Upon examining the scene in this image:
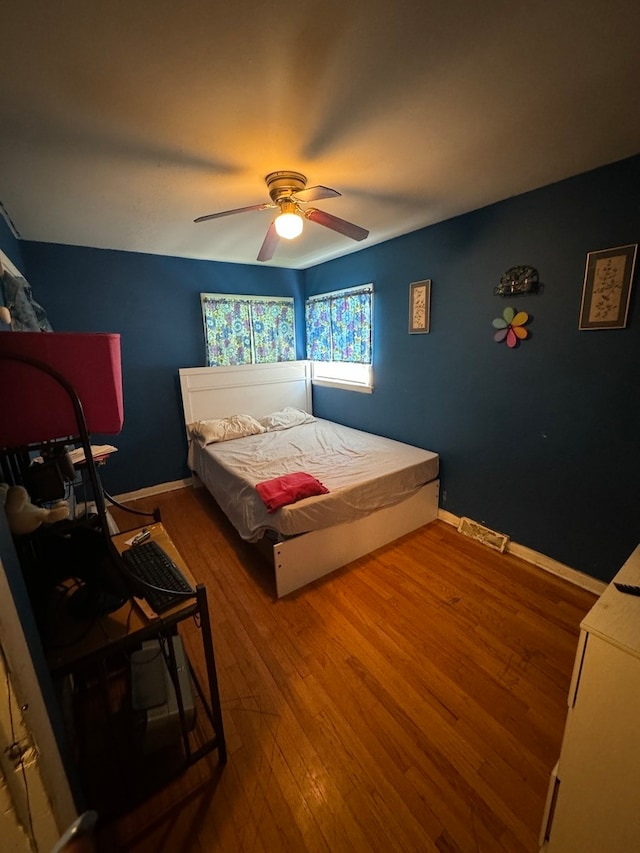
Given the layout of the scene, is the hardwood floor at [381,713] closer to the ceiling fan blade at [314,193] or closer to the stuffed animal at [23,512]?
the stuffed animal at [23,512]

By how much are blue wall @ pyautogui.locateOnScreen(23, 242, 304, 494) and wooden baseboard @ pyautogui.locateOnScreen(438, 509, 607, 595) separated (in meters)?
3.23

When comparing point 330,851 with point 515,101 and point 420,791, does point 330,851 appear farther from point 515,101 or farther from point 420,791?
point 515,101

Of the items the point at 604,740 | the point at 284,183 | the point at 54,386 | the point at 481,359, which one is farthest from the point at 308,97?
the point at 604,740

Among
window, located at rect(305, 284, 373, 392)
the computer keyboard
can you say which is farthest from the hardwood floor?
window, located at rect(305, 284, 373, 392)

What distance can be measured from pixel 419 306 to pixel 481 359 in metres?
0.72

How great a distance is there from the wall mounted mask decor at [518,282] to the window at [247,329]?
2.49 meters

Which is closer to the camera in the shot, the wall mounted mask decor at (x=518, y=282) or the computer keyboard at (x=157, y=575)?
the computer keyboard at (x=157, y=575)

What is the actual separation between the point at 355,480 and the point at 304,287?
2.87 metres

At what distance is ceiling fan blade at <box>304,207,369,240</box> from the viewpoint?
183cm

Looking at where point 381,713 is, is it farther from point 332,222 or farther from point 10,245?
point 10,245

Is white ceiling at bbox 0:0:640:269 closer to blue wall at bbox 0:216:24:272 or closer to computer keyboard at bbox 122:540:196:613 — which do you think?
blue wall at bbox 0:216:24:272

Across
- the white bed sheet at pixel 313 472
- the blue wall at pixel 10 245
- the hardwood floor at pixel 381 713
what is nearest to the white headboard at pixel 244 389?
the white bed sheet at pixel 313 472

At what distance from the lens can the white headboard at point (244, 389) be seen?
3588mm

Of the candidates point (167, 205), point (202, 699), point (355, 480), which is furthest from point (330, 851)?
point (167, 205)
